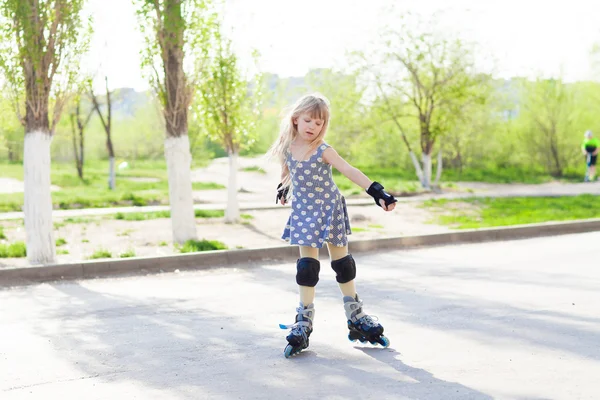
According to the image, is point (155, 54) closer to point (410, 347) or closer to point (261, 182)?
point (410, 347)

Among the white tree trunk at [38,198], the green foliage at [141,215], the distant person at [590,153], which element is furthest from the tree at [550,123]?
the white tree trunk at [38,198]

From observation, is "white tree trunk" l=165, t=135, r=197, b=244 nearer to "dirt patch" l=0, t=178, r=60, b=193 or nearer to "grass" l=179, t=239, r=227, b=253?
"grass" l=179, t=239, r=227, b=253

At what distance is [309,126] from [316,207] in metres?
0.53

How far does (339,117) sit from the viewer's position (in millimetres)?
25719

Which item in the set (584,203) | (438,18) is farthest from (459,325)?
(438,18)

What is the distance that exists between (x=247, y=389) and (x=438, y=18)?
21144 millimetres

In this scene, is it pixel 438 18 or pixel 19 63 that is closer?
pixel 19 63

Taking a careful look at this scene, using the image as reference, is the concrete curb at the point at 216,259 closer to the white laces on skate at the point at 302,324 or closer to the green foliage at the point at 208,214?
the white laces on skate at the point at 302,324

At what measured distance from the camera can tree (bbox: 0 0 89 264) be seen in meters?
9.44

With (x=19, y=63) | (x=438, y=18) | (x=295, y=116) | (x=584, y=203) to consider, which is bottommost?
(x=584, y=203)

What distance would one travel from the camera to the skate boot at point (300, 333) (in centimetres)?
510

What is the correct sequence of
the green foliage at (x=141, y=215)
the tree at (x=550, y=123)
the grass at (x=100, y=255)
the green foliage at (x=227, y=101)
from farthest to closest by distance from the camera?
the tree at (x=550, y=123) → the green foliage at (x=141, y=215) → the green foliage at (x=227, y=101) → the grass at (x=100, y=255)

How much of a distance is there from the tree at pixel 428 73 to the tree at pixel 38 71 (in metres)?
15.6

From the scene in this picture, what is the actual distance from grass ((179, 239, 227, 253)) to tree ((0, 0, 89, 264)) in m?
1.75
